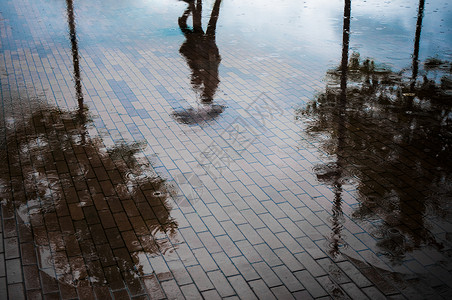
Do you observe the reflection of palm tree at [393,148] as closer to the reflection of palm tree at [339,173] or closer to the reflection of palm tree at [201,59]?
the reflection of palm tree at [339,173]

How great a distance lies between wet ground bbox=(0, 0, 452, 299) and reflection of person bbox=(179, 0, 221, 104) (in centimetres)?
7

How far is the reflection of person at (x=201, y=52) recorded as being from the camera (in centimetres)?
1047

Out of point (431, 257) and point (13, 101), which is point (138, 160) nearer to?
point (13, 101)

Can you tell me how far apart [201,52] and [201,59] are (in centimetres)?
63

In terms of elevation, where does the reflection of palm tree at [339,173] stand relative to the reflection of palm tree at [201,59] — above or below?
below

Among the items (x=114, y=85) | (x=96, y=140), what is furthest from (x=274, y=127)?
(x=114, y=85)

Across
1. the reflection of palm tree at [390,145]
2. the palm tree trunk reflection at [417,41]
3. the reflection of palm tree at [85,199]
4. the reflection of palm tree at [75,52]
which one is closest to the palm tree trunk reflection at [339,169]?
the reflection of palm tree at [390,145]

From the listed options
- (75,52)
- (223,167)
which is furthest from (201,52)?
(223,167)

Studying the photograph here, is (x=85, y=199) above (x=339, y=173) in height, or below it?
above

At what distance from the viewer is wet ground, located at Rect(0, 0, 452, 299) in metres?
5.09

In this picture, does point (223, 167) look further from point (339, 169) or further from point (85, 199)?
point (85, 199)

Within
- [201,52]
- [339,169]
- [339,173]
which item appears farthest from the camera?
[201,52]

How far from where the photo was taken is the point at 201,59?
1224 cm

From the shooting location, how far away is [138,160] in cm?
733
